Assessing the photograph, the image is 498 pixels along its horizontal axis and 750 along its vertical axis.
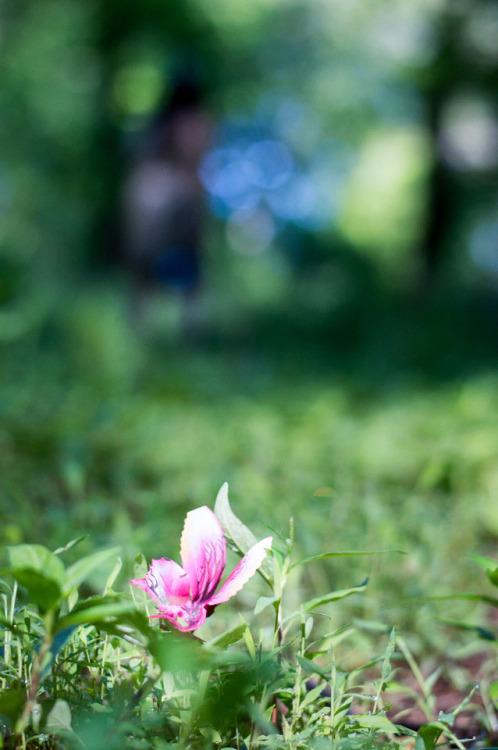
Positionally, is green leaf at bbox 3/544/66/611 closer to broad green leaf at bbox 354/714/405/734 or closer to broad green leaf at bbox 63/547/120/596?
broad green leaf at bbox 63/547/120/596

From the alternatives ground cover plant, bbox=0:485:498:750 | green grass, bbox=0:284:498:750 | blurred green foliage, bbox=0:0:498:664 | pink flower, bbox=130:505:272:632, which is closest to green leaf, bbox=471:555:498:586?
ground cover plant, bbox=0:485:498:750

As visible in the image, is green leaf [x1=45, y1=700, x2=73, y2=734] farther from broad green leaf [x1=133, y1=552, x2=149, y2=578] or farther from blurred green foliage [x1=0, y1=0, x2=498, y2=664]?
blurred green foliage [x1=0, y1=0, x2=498, y2=664]

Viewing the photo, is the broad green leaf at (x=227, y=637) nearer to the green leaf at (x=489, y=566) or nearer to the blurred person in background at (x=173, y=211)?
the green leaf at (x=489, y=566)

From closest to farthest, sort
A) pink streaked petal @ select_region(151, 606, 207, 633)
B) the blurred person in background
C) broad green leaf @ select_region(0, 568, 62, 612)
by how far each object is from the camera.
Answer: broad green leaf @ select_region(0, 568, 62, 612) < pink streaked petal @ select_region(151, 606, 207, 633) < the blurred person in background

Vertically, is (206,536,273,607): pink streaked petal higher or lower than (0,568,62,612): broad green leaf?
lower

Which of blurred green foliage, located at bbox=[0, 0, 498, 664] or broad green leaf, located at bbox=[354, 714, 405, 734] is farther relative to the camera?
blurred green foliage, located at bbox=[0, 0, 498, 664]

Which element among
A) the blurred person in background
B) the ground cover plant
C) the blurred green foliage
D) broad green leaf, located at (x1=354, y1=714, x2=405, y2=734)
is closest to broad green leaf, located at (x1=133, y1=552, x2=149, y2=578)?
the ground cover plant

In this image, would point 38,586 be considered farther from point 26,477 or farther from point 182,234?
point 182,234

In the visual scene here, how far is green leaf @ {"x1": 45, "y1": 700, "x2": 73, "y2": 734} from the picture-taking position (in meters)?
0.49

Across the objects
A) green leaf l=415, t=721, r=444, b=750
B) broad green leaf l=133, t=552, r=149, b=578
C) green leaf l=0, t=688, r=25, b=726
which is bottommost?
green leaf l=415, t=721, r=444, b=750

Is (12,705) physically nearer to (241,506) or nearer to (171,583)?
(171,583)

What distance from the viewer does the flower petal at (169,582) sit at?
569 mm

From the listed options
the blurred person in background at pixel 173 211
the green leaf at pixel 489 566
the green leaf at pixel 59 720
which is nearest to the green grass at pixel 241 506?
the green leaf at pixel 59 720

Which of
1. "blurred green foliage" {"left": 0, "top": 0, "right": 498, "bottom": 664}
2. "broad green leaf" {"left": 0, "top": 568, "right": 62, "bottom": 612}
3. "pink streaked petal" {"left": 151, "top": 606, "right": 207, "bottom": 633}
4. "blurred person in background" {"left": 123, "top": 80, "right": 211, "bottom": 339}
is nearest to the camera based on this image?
"broad green leaf" {"left": 0, "top": 568, "right": 62, "bottom": 612}
